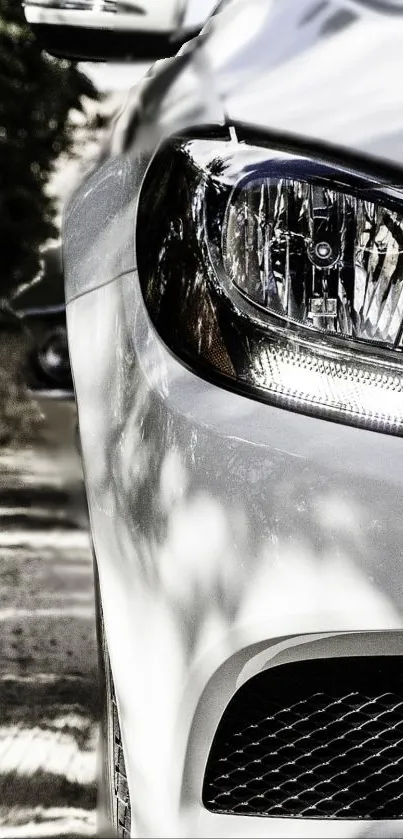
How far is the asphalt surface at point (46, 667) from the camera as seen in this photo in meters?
2.36

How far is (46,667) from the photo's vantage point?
3008 millimetres

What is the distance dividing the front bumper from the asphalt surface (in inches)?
39.1

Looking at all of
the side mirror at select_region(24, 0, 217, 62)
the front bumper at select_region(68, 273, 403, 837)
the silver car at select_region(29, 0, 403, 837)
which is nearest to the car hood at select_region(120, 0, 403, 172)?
the silver car at select_region(29, 0, 403, 837)

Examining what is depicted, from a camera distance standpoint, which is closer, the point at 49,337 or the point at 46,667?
the point at 46,667

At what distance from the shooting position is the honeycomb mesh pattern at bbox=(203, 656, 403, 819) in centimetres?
139

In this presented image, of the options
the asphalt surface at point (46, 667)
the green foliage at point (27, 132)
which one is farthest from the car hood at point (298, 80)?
the green foliage at point (27, 132)

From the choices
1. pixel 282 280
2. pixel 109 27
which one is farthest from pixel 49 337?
pixel 282 280

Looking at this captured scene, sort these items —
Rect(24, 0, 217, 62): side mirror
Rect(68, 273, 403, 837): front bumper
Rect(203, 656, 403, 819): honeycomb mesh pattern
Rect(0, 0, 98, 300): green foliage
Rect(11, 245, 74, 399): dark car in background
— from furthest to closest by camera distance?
Rect(0, 0, 98, 300): green foliage < Rect(11, 245, 74, 399): dark car in background < Rect(24, 0, 217, 62): side mirror < Rect(203, 656, 403, 819): honeycomb mesh pattern < Rect(68, 273, 403, 837): front bumper

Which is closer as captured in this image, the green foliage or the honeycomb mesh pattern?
the honeycomb mesh pattern

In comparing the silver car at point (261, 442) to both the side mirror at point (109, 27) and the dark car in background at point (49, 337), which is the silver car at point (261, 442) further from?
the dark car in background at point (49, 337)

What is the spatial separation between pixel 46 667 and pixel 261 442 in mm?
1967

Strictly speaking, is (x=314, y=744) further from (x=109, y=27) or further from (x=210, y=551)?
(x=109, y=27)

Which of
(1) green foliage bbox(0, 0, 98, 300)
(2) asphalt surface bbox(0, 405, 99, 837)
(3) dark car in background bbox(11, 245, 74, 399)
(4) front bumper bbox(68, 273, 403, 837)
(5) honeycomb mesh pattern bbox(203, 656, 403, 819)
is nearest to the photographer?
(4) front bumper bbox(68, 273, 403, 837)

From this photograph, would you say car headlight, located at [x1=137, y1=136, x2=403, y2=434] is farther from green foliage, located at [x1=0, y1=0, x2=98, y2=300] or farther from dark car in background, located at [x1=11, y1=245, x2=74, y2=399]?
green foliage, located at [x1=0, y1=0, x2=98, y2=300]
